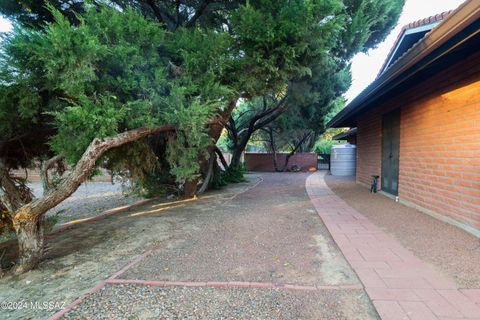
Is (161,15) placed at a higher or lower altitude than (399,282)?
higher

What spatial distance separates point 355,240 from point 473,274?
1223 millimetres

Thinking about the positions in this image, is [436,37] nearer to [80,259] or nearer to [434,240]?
[434,240]

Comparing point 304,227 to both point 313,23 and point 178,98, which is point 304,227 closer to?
point 178,98

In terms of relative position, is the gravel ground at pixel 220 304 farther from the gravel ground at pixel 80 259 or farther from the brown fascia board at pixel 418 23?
the brown fascia board at pixel 418 23

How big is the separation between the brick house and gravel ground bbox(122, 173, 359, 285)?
83.8 inches

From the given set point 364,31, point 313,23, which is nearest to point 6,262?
point 313,23

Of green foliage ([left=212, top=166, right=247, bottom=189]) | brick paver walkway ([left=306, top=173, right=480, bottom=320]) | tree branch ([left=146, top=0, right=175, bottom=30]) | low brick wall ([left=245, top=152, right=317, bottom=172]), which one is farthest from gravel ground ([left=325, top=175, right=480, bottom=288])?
low brick wall ([left=245, top=152, right=317, bottom=172])

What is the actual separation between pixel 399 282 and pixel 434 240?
5.05 feet

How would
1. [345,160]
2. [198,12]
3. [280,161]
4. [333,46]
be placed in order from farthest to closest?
[280,161] → [345,160] → [198,12] → [333,46]

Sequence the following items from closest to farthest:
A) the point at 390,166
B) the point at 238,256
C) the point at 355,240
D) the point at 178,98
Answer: the point at 238,256
the point at 355,240
the point at 178,98
the point at 390,166

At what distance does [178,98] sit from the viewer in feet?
13.3

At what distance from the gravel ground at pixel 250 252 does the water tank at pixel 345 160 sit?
31.7 ft

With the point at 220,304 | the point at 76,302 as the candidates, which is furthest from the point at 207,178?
the point at 220,304

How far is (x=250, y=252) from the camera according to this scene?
10.4ft
